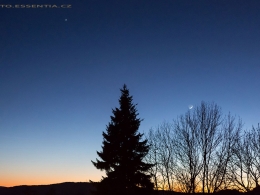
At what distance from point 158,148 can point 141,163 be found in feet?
14.5

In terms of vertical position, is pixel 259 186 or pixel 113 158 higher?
pixel 113 158

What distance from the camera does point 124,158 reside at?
23.6 metres

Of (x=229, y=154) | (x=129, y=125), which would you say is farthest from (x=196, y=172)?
(x=129, y=125)

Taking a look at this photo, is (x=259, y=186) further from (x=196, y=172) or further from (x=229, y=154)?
(x=196, y=172)

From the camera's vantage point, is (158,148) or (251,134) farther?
(158,148)

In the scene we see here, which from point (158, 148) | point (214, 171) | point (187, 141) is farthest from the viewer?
point (158, 148)

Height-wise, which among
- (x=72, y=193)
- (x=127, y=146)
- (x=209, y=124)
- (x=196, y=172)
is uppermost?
(x=209, y=124)

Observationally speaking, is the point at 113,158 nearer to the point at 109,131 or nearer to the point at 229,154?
the point at 109,131

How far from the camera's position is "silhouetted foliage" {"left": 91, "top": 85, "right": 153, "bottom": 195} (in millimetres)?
22859

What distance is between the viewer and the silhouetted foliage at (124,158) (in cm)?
2286

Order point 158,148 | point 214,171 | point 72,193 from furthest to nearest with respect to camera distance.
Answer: point 72,193 < point 158,148 < point 214,171

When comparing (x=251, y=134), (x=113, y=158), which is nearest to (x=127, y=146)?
(x=113, y=158)

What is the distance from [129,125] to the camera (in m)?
25.0

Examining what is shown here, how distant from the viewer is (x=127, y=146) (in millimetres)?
24047
